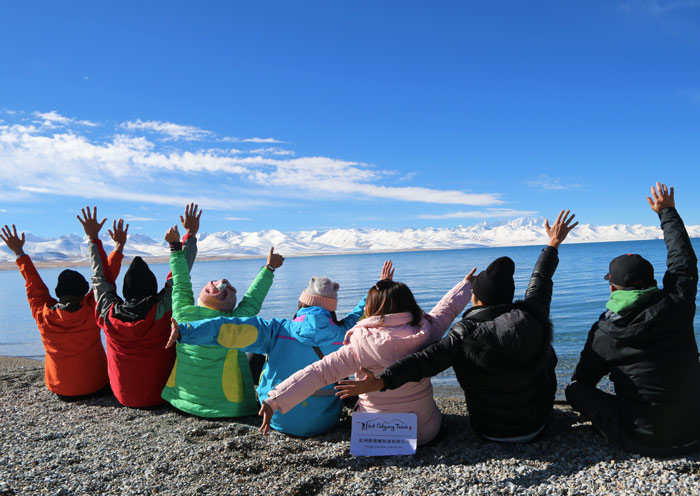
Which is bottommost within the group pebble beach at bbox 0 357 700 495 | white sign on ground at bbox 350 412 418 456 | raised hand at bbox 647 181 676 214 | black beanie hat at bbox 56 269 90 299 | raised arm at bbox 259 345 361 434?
pebble beach at bbox 0 357 700 495

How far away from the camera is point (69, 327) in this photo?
21.6ft

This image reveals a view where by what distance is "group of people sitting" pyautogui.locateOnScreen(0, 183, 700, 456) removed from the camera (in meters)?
3.86

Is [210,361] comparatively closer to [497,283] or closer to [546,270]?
[497,283]

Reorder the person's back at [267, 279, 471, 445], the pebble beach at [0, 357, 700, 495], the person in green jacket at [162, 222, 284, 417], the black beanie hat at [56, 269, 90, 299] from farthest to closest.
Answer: the black beanie hat at [56, 269, 90, 299]
the person in green jacket at [162, 222, 284, 417]
the person's back at [267, 279, 471, 445]
the pebble beach at [0, 357, 700, 495]

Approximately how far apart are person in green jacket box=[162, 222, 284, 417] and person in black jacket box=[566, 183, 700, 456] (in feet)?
12.3

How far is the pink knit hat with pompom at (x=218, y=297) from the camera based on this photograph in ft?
17.8

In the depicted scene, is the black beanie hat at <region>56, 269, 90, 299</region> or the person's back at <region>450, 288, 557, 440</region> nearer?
the person's back at <region>450, 288, 557, 440</region>

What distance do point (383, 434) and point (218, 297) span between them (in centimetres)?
245

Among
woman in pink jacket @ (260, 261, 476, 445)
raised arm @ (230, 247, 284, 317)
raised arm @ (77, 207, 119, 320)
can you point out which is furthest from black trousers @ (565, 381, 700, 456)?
raised arm @ (77, 207, 119, 320)

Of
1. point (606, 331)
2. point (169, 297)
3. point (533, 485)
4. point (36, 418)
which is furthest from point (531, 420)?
point (36, 418)

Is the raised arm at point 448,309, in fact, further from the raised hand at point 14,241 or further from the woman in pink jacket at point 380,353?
the raised hand at point 14,241

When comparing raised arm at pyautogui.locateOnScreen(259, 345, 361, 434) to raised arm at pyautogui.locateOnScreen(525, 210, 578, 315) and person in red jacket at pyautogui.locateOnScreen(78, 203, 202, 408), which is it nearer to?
raised arm at pyautogui.locateOnScreen(525, 210, 578, 315)

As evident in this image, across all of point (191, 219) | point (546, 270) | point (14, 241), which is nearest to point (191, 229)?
point (191, 219)

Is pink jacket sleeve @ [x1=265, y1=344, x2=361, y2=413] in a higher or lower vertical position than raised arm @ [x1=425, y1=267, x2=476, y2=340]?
lower
